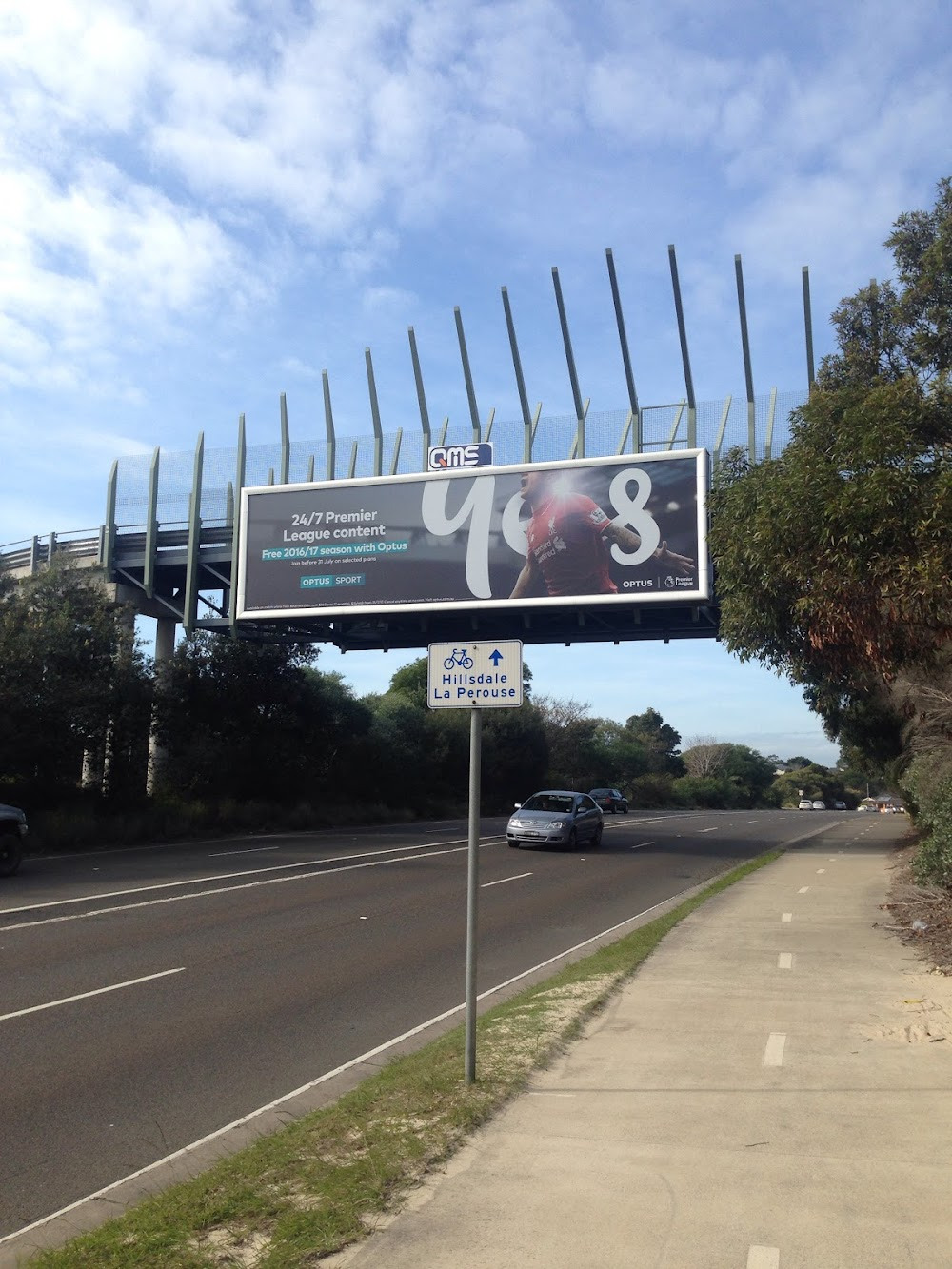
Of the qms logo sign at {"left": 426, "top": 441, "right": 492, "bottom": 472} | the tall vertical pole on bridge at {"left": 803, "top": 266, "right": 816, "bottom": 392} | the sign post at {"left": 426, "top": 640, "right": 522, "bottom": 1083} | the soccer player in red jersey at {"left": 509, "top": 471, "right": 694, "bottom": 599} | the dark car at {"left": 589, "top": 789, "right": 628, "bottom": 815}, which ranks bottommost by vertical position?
the dark car at {"left": 589, "top": 789, "right": 628, "bottom": 815}

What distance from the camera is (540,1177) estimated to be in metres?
4.96

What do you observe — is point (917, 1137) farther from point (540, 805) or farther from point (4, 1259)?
point (540, 805)

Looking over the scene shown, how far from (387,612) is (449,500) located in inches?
132

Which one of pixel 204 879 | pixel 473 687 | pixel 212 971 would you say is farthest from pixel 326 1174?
pixel 204 879

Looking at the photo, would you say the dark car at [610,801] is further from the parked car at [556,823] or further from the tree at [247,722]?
the parked car at [556,823]

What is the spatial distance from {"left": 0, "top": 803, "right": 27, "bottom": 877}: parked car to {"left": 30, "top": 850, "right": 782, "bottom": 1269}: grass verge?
40.5ft

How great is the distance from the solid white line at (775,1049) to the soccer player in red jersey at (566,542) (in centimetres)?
1943

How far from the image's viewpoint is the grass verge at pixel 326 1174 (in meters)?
4.15

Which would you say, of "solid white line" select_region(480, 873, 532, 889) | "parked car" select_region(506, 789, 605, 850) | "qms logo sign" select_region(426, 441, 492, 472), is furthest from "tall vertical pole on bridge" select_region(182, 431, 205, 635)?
"solid white line" select_region(480, 873, 532, 889)

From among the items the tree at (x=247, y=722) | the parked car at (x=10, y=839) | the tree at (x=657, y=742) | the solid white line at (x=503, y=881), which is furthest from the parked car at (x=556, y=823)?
the tree at (x=657, y=742)

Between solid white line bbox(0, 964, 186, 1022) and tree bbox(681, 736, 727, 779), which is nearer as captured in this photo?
solid white line bbox(0, 964, 186, 1022)

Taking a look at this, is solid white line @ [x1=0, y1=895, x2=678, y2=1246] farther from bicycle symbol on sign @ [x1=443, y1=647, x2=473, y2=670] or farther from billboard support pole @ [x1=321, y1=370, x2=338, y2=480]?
billboard support pole @ [x1=321, y1=370, x2=338, y2=480]

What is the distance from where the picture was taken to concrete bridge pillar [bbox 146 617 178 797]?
33.3m

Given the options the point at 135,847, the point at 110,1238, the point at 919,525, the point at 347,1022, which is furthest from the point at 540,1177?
the point at 135,847
